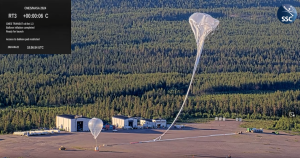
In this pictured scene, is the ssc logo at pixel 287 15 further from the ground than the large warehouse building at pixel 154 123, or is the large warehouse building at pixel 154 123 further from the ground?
the ssc logo at pixel 287 15

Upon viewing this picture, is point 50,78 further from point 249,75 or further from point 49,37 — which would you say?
point 49,37

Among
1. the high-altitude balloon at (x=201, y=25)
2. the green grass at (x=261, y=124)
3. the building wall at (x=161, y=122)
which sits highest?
the high-altitude balloon at (x=201, y=25)

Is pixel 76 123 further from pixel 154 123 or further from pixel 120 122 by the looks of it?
pixel 154 123

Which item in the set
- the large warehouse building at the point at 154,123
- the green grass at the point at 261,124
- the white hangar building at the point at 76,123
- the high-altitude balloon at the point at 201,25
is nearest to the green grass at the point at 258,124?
the green grass at the point at 261,124

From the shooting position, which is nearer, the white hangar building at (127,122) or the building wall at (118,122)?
the white hangar building at (127,122)

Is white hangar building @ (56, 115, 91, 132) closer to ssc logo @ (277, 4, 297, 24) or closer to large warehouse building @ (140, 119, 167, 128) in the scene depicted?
large warehouse building @ (140, 119, 167, 128)

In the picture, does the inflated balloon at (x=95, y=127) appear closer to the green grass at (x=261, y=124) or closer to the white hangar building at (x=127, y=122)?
the white hangar building at (x=127, y=122)

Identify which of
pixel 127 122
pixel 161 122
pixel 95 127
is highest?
pixel 127 122

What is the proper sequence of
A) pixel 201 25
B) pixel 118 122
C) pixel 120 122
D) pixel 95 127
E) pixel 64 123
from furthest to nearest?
pixel 118 122
pixel 120 122
pixel 64 123
pixel 95 127
pixel 201 25

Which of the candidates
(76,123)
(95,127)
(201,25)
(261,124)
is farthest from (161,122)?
(201,25)

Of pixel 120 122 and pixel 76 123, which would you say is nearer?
pixel 76 123

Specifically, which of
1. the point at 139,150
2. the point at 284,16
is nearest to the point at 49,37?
the point at 139,150
